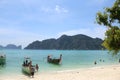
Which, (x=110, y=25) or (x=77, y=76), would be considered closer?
(x=110, y=25)

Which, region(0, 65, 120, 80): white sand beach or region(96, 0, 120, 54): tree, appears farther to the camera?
region(0, 65, 120, 80): white sand beach

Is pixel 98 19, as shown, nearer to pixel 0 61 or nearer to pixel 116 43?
pixel 116 43

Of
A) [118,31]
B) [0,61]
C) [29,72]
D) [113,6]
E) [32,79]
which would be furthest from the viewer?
[0,61]

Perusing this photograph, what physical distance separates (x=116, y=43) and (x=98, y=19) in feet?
7.28

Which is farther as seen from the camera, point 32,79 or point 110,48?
point 32,79

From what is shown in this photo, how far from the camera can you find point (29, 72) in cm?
3219

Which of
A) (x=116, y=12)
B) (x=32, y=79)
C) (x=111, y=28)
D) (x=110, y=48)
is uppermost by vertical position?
(x=116, y=12)

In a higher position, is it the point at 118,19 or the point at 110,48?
the point at 118,19

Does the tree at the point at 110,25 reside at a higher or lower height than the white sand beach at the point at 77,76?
higher

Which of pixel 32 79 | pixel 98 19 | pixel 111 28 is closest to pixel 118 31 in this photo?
pixel 111 28

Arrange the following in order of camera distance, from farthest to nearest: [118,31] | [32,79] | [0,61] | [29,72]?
[0,61] → [29,72] → [32,79] → [118,31]

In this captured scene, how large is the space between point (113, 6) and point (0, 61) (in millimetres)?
42429

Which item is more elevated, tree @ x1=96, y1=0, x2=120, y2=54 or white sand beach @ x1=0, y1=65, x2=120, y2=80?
tree @ x1=96, y1=0, x2=120, y2=54

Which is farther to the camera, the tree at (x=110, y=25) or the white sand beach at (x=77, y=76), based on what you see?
the white sand beach at (x=77, y=76)
